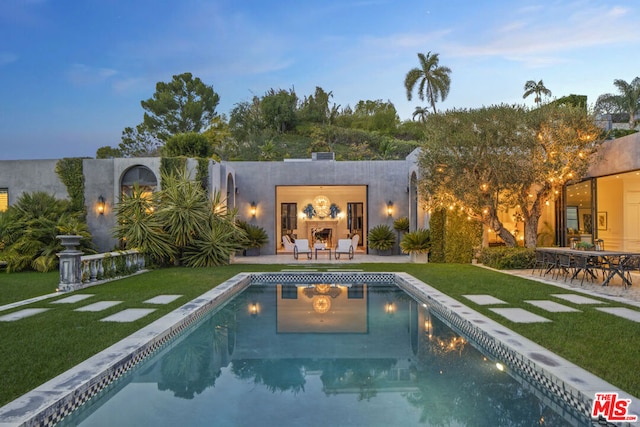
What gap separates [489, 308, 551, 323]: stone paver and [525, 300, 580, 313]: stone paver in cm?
46

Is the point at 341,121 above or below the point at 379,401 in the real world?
above

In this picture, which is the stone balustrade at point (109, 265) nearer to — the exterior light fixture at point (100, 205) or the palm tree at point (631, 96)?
the exterior light fixture at point (100, 205)

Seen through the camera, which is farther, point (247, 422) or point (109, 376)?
point (109, 376)

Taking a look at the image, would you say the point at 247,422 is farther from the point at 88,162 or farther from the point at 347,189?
the point at 347,189

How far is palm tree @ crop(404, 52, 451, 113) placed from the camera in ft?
117

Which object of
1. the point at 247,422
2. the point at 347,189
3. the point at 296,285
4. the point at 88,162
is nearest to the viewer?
the point at 247,422

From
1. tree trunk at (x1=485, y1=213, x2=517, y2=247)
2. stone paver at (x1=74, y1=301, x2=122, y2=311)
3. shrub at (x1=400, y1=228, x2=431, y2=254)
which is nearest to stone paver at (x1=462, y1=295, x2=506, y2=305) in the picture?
tree trunk at (x1=485, y1=213, x2=517, y2=247)

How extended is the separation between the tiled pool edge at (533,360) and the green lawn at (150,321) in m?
0.16

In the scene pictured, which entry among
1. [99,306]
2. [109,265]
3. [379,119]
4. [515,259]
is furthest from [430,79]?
[99,306]

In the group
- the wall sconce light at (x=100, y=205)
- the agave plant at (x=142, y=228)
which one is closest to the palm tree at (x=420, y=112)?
the wall sconce light at (x=100, y=205)

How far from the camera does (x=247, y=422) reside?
11.4 ft

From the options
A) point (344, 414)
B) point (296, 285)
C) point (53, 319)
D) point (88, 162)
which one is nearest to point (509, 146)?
point (296, 285)

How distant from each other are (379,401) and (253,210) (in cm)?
1366

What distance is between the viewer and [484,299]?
7.46 meters
